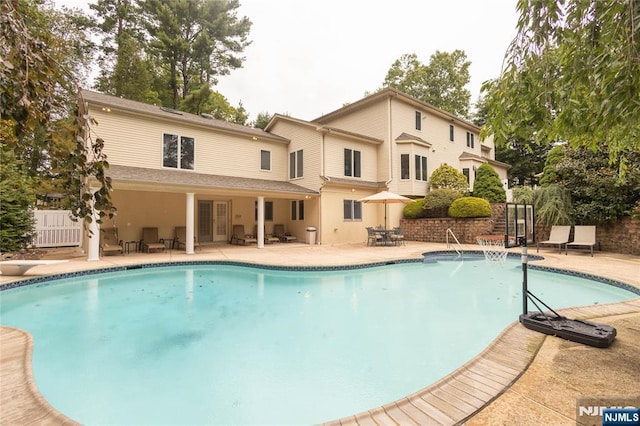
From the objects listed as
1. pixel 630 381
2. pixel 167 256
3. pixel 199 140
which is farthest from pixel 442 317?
pixel 199 140

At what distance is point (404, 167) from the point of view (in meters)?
17.3

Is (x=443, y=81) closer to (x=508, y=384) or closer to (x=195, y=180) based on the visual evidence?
(x=195, y=180)

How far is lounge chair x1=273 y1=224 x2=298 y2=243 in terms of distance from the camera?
53.5ft

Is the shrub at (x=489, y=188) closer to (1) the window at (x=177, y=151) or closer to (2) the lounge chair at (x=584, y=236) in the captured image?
(2) the lounge chair at (x=584, y=236)

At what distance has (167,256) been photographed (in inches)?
437

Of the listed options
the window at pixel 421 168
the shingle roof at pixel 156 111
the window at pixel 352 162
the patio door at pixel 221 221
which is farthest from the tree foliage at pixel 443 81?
the patio door at pixel 221 221

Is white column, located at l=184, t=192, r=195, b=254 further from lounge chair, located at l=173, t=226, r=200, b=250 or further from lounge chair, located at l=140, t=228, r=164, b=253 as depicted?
lounge chair, located at l=173, t=226, r=200, b=250

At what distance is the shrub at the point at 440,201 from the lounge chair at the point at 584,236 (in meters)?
5.25

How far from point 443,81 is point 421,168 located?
54.2 feet

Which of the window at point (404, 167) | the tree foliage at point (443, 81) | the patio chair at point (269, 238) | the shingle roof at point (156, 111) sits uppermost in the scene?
the tree foliage at point (443, 81)

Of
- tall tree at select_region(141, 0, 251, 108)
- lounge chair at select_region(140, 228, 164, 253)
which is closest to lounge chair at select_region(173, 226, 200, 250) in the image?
lounge chair at select_region(140, 228, 164, 253)

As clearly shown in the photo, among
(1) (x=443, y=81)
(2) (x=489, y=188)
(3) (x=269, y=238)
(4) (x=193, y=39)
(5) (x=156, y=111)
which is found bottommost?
(3) (x=269, y=238)

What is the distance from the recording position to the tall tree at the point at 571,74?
211cm

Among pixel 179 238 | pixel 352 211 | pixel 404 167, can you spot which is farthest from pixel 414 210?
pixel 179 238
